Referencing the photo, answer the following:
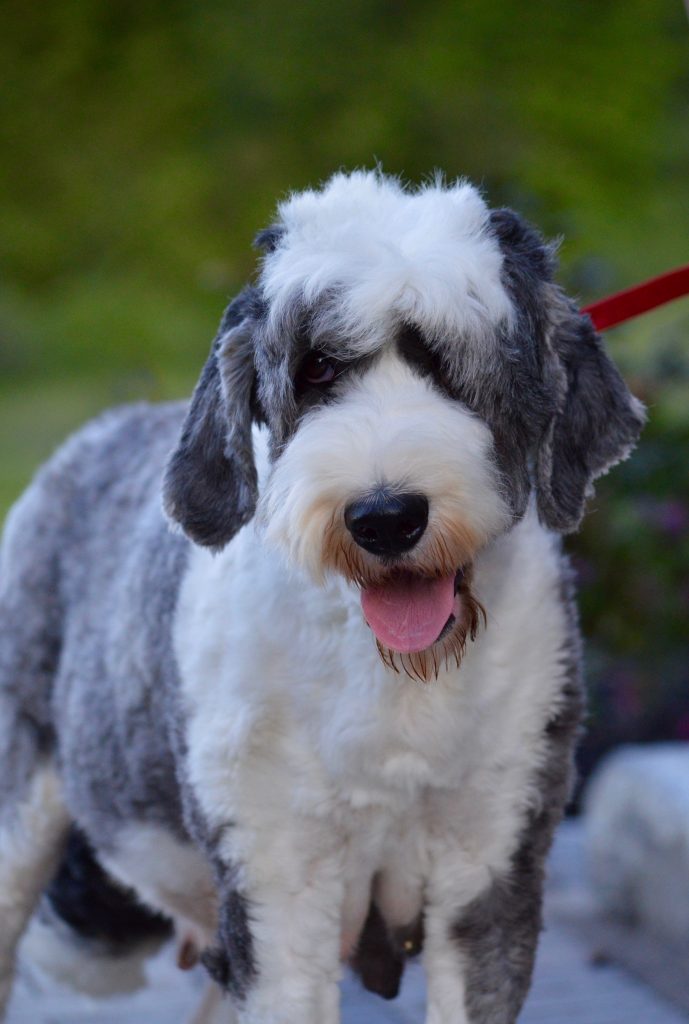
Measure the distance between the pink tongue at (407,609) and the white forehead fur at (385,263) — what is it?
0.38 metres

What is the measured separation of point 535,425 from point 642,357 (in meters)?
4.00

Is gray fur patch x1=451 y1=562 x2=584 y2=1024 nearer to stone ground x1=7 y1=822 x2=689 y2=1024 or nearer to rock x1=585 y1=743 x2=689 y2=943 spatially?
stone ground x1=7 y1=822 x2=689 y2=1024

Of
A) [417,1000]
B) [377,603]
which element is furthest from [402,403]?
[417,1000]

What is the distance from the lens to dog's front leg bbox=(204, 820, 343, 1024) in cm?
253

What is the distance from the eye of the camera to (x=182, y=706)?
267 centimetres

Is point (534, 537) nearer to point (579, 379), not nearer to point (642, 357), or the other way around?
point (579, 379)

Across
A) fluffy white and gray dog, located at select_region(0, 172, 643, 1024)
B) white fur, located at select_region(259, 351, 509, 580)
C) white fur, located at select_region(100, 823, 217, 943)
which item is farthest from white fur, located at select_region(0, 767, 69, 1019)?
white fur, located at select_region(259, 351, 509, 580)

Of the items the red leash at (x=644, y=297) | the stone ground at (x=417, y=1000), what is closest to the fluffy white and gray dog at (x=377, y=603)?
the red leash at (x=644, y=297)

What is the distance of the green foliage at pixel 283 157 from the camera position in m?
5.78

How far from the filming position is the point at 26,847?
3352 millimetres

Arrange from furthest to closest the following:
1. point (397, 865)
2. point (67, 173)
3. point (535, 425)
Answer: point (67, 173) → point (397, 865) → point (535, 425)

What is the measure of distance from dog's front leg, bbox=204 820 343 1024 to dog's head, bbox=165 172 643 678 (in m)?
0.43

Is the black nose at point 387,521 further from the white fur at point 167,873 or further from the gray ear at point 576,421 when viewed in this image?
the white fur at point 167,873

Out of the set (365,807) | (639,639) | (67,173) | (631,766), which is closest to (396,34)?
(67,173)
